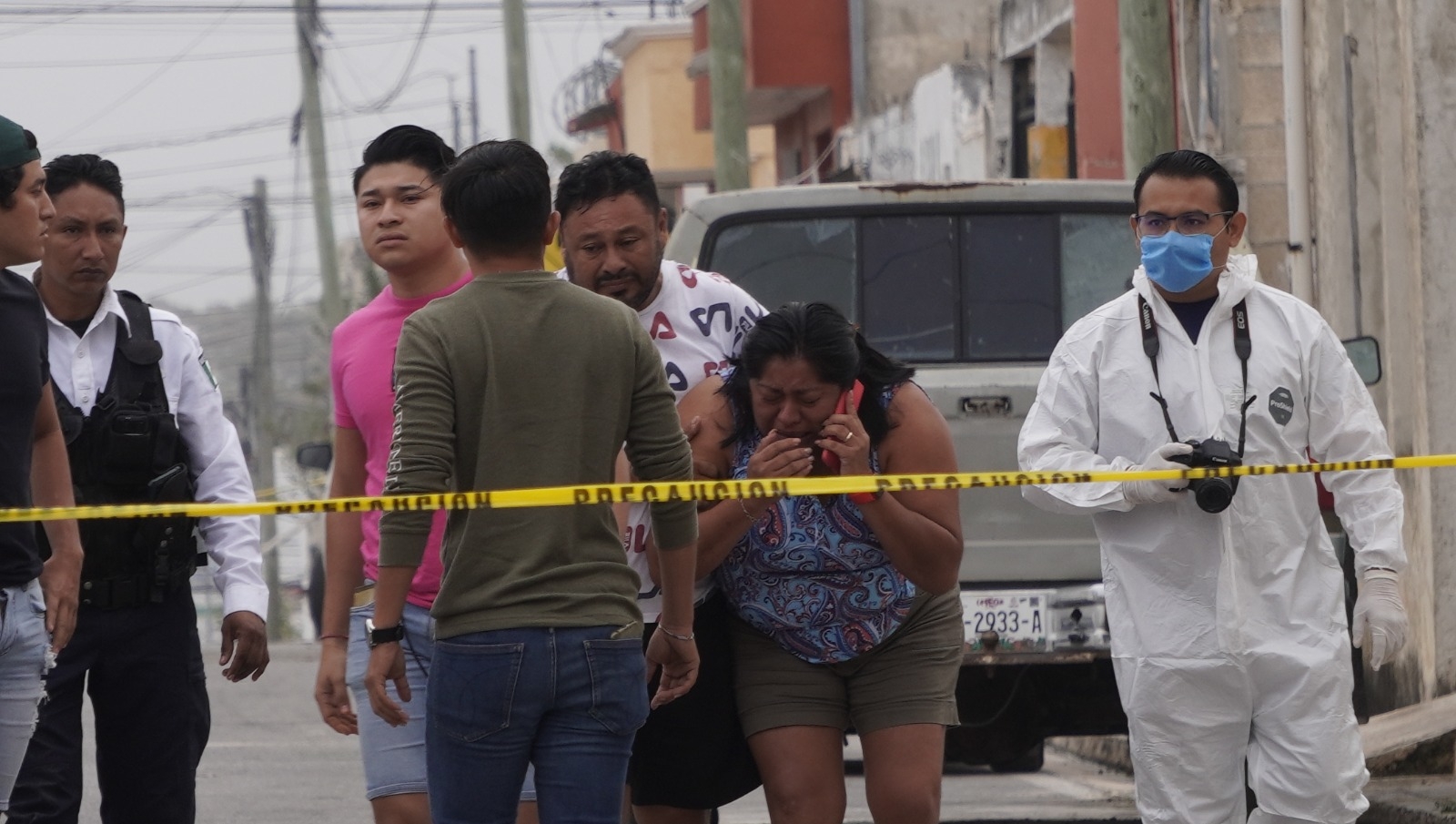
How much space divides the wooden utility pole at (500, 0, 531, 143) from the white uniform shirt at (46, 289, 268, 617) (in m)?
17.8

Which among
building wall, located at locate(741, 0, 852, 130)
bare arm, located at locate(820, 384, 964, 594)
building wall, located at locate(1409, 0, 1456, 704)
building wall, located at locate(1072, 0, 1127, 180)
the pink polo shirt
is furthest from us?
building wall, located at locate(741, 0, 852, 130)

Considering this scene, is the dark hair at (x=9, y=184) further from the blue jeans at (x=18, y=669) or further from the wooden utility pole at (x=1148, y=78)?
the wooden utility pole at (x=1148, y=78)

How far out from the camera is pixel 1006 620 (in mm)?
6898

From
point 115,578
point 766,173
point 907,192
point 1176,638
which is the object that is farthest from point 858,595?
point 766,173

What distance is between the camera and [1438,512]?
930 centimetres

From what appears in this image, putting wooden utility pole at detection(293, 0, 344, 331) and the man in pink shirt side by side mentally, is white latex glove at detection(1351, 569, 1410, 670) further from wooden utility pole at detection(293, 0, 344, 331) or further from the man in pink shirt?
wooden utility pole at detection(293, 0, 344, 331)

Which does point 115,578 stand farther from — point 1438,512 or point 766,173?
point 766,173

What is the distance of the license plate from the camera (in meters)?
6.88

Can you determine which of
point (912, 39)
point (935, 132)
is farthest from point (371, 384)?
point (912, 39)

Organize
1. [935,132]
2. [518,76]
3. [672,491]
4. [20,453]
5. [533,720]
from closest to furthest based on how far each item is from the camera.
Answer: [533,720] < [672,491] < [20,453] < [935,132] < [518,76]

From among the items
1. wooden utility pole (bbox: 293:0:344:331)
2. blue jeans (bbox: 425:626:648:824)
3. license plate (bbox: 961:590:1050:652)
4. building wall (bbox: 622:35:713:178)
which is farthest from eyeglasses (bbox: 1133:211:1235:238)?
building wall (bbox: 622:35:713:178)

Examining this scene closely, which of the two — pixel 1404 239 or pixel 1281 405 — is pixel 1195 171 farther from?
pixel 1404 239

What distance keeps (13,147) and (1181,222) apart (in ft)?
8.40

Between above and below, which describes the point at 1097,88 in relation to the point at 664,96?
below
